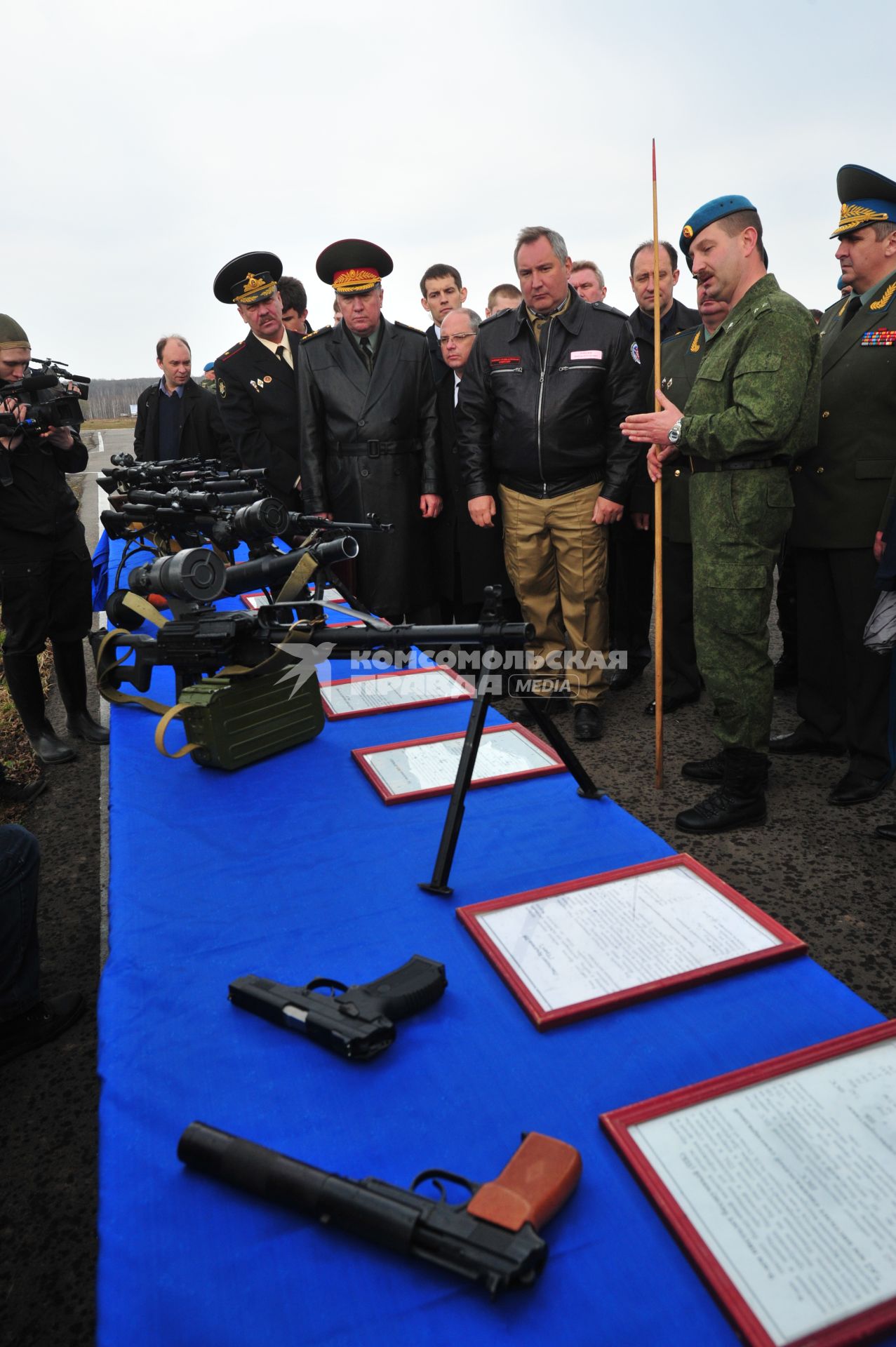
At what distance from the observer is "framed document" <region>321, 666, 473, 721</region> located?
2.29 metres

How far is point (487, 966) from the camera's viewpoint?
1.24 meters

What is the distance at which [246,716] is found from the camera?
199 centimetres

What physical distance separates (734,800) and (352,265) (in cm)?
273

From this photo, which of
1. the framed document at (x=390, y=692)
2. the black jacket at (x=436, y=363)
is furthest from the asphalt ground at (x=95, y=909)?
the black jacket at (x=436, y=363)

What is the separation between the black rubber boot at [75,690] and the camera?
161 inches

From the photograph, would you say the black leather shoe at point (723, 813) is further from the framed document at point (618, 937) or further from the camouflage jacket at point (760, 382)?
the framed document at point (618, 937)

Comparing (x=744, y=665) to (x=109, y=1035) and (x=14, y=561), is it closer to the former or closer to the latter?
(x=109, y=1035)

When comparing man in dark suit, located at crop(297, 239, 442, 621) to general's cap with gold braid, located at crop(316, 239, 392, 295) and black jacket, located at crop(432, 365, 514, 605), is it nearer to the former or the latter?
general's cap with gold braid, located at crop(316, 239, 392, 295)

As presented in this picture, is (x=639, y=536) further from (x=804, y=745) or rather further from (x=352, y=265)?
(x=352, y=265)

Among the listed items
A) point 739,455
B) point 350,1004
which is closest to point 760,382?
point 739,455

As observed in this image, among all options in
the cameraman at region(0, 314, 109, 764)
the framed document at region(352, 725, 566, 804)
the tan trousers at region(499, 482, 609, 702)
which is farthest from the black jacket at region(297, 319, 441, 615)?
the framed document at region(352, 725, 566, 804)

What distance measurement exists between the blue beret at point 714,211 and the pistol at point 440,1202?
2.62 m

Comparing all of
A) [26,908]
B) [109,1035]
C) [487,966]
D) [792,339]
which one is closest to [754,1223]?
[487,966]

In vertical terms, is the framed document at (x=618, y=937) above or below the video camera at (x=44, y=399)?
below
